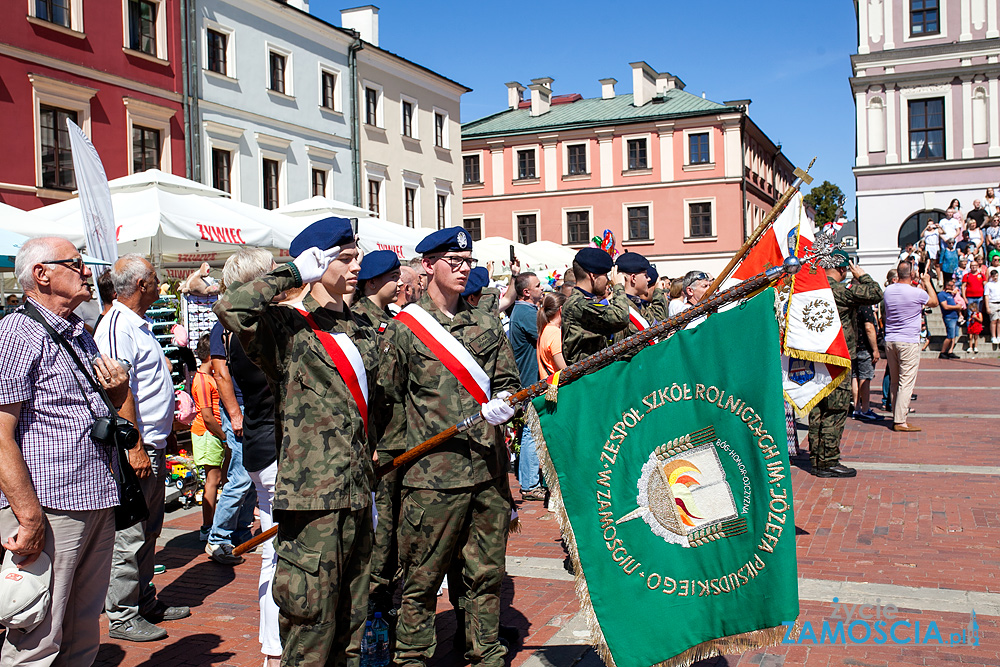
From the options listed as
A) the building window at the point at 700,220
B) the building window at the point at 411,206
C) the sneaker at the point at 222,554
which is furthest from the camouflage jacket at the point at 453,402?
the building window at the point at 700,220

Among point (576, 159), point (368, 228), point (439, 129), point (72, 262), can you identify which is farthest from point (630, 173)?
point (72, 262)

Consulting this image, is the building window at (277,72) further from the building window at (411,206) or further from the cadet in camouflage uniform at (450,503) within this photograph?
the cadet in camouflage uniform at (450,503)

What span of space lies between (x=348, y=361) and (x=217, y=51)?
2202 centimetres

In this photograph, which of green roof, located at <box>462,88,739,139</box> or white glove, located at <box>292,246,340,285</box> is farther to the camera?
green roof, located at <box>462,88,739,139</box>

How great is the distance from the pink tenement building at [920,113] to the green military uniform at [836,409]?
31250mm

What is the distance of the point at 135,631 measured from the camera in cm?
497

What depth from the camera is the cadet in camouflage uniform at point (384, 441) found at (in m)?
4.40

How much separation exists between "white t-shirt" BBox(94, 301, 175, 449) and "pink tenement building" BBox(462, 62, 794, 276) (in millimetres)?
43033

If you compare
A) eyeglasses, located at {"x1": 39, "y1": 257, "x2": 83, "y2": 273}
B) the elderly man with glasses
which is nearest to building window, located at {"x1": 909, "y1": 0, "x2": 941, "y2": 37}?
eyeglasses, located at {"x1": 39, "y1": 257, "x2": 83, "y2": 273}

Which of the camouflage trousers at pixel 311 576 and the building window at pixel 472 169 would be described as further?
the building window at pixel 472 169

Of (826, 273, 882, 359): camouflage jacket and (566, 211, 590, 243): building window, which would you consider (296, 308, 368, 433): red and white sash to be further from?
(566, 211, 590, 243): building window

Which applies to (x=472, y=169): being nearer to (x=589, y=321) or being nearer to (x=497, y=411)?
(x=589, y=321)

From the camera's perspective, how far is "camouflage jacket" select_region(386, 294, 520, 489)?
13.3 feet

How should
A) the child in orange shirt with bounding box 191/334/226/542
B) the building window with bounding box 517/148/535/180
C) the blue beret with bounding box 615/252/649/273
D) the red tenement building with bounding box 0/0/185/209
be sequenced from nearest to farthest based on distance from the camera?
1. the blue beret with bounding box 615/252/649/273
2. the child in orange shirt with bounding box 191/334/226/542
3. the red tenement building with bounding box 0/0/185/209
4. the building window with bounding box 517/148/535/180
